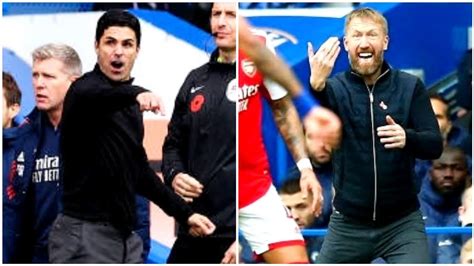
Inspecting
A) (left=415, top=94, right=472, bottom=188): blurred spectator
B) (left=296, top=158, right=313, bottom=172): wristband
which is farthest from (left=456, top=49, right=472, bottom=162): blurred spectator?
(left=296, top=158, right=313, bottom=172): wristband

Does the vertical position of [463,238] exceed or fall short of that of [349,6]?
it falls short

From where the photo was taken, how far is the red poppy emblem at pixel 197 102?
4.55m

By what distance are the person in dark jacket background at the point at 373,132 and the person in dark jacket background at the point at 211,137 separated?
15.3 inches

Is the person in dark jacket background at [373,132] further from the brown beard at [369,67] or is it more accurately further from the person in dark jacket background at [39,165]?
the person in dark jacket background at [39,165]

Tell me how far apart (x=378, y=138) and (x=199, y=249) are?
0.90m

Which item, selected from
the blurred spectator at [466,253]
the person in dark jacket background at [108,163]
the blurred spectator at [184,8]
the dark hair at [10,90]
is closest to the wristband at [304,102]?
the blurred spectator at [184,8]

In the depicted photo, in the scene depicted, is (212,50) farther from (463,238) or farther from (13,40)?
(463,238)

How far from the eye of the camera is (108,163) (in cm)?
455

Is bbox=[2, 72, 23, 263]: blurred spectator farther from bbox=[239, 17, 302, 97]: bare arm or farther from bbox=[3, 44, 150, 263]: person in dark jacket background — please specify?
bbox=[239, 17, 302, 97]: bare arm

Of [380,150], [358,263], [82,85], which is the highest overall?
[82,85]

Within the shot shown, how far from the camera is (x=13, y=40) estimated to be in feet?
15.1

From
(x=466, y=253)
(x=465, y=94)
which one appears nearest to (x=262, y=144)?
(x=465, y=94)

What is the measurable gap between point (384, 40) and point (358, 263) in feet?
3.11

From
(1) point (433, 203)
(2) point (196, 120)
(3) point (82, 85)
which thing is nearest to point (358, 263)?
(1) point (433, 203)
